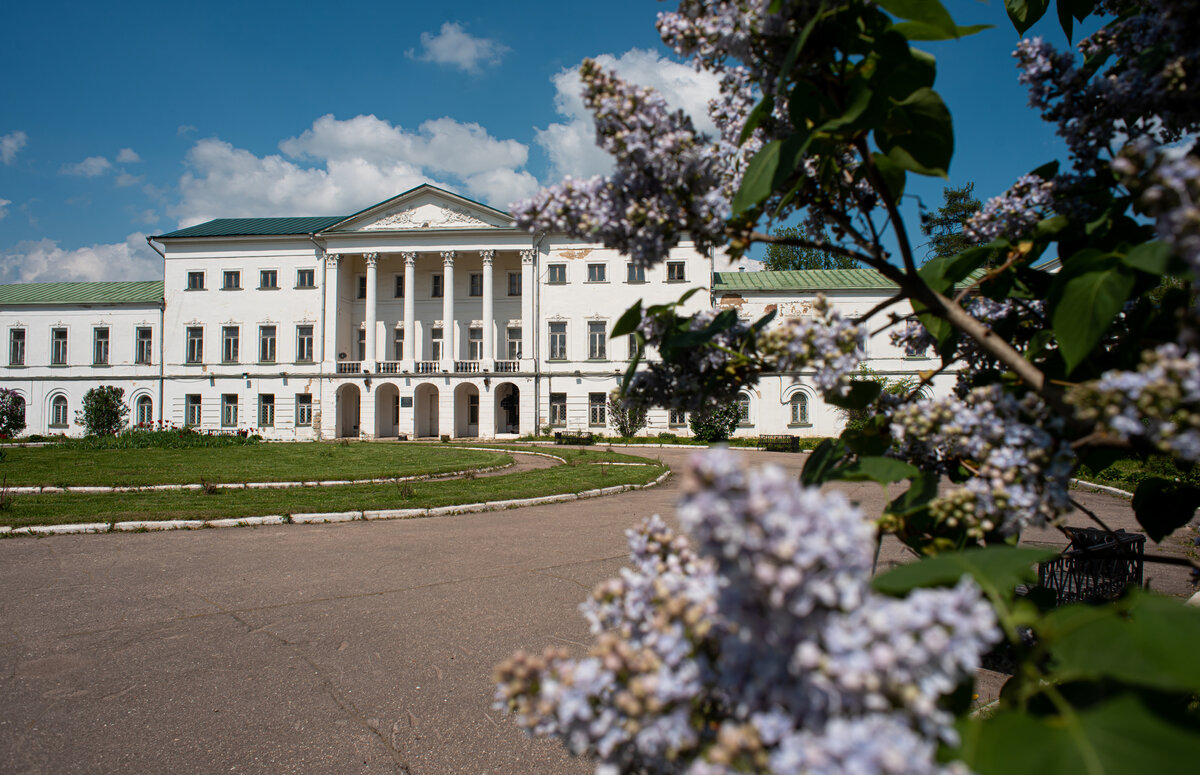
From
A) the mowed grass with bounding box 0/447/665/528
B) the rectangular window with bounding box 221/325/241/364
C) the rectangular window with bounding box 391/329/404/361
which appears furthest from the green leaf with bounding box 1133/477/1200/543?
the rectangular window with bounding box 221/325/241/364

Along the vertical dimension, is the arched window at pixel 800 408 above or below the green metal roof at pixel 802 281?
below

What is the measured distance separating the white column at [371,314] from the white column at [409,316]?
80.4 inches

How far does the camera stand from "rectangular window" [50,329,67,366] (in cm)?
4531

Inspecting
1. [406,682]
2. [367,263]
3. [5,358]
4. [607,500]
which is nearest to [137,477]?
[607,500]

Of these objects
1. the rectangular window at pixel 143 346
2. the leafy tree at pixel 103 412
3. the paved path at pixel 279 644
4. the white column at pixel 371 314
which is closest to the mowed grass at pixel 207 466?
the paved path at pixel 279 644

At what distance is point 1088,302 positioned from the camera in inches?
40.7

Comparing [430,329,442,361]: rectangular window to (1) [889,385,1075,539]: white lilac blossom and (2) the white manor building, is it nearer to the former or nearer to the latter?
(2) the white manor building

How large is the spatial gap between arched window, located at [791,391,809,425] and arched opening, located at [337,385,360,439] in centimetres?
2956

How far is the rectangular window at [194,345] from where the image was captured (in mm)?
44844

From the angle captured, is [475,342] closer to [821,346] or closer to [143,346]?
[143,346]

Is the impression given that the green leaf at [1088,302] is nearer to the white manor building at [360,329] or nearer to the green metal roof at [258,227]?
the white manor building at [360,329]

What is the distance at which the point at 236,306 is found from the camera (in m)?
44.9

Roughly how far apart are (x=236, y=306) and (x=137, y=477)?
105 feet

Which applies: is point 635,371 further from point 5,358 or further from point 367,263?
point 5,358
